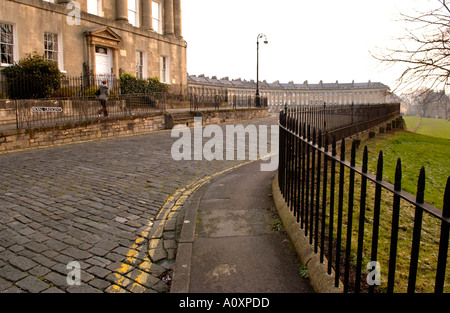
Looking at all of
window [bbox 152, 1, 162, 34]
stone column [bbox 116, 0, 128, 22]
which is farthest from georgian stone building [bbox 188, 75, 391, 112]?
stone column [bbox 116, 0, 128, 22]

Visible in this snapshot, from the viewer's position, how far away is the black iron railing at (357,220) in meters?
2.04

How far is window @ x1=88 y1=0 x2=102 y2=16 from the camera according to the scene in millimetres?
22016

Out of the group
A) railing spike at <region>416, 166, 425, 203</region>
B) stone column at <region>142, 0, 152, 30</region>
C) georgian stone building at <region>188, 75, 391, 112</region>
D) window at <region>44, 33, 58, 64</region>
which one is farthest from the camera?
georgian stone building at <region>188, 75, 391, 112</region>

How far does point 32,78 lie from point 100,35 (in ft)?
23.6

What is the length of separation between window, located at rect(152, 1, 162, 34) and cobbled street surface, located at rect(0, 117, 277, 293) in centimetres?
2097

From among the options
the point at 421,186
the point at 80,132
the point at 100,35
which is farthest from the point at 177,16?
the point at 421,186

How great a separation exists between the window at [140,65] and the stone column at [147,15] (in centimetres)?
219

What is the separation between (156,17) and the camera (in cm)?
2844

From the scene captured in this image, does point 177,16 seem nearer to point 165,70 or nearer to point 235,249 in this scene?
point 165,70

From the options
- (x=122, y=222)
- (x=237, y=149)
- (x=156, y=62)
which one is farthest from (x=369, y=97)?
(x=122, y=222)

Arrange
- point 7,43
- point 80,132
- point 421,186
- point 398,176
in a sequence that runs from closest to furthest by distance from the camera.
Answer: point 421,186, point 398,176, point 80,132, point 7,43

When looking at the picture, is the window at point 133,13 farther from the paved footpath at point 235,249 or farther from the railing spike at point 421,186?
the railing spike at point 421,186

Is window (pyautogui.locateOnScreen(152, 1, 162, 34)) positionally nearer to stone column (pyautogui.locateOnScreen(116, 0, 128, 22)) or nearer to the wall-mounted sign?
stone column (pyautogui.locateOnScreen(116, 0, 128, 22))

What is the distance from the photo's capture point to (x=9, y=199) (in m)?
5.99
